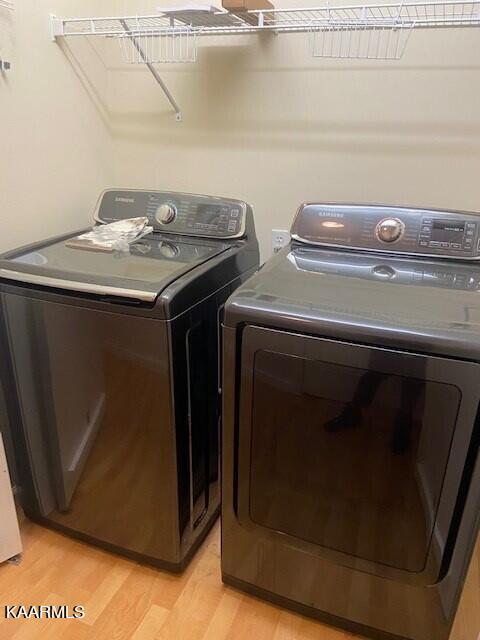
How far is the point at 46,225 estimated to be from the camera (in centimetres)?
181

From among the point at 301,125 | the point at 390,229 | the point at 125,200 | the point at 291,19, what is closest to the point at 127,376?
the point at 125,200

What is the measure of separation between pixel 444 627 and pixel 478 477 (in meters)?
0.47

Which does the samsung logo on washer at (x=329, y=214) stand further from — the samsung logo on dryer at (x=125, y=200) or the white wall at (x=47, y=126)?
the white wall at (x=47, y=126)

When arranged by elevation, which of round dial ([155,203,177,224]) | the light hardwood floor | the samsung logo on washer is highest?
the samsung logo on washer

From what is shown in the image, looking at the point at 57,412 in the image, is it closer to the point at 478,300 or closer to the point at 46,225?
the point at 46,225

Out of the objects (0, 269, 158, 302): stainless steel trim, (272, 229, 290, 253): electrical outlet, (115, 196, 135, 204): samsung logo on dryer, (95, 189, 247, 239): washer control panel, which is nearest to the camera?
(0, 269, 158, 302): stainless steel trim

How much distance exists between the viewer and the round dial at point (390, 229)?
1.49m

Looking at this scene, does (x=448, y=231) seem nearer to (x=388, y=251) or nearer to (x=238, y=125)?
(x=388, y=251)

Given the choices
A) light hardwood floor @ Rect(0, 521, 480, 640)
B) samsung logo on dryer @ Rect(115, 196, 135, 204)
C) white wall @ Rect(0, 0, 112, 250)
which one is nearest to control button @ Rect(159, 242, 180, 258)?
samsung logo on dryer @ Rect(115, 196, 135, 204)

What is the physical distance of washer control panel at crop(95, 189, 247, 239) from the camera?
1672 mm

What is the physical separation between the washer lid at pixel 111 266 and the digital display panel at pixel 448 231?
0.65 meters

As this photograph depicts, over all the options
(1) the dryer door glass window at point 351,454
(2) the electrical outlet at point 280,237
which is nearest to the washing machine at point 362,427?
(1) the dryer door glass window at point 351,454

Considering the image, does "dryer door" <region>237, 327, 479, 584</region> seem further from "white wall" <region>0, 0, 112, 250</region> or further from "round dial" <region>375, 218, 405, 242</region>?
"white wall" <region>0, 0, 112, 250</region>

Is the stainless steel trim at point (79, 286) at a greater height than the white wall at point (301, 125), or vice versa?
the white wall at point (301, 125)
